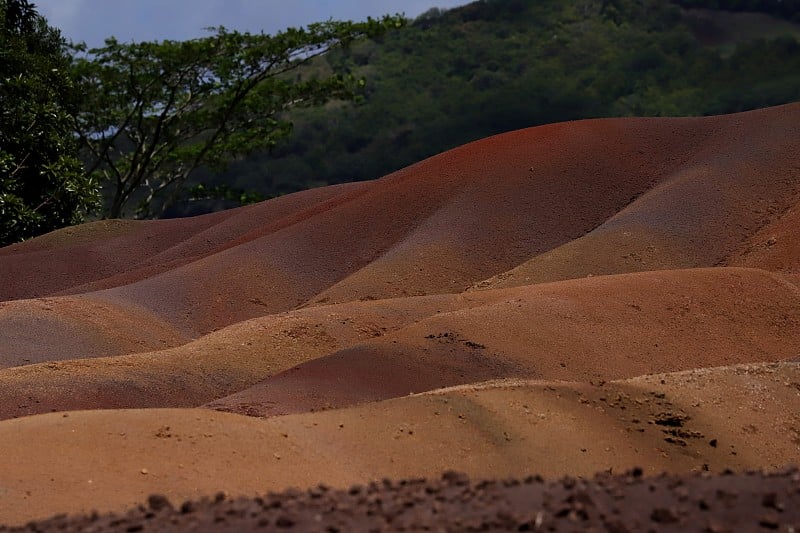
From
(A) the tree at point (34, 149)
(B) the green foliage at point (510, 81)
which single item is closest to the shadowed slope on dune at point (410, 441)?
(A) the tree at point (34, 149)

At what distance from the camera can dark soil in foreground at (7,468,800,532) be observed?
3889 mm

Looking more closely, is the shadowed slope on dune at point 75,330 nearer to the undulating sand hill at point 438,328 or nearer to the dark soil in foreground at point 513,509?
the undulating sand hill at point 438,328

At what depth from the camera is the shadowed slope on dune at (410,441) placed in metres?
5.73

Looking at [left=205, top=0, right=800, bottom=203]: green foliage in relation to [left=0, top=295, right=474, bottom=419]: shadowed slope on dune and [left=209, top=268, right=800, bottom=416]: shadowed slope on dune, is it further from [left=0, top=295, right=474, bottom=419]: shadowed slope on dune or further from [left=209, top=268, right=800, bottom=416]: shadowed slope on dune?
[left=0, top=295, right=474, bottom=419]: shadowed slope on dune

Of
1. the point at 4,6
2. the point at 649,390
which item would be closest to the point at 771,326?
the point at 649,390

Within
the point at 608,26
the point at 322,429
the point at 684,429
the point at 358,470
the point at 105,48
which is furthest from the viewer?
the point at 608,26

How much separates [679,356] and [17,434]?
5.99 m

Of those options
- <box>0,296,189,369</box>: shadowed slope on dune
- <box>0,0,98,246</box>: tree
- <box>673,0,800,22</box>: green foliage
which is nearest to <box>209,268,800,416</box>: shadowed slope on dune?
<box>0,296,189,369</box>: shadowed slope on dune

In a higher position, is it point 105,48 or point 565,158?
point 105,48

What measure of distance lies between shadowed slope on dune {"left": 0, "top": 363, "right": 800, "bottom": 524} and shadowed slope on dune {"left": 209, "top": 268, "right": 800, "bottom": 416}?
4.07ft

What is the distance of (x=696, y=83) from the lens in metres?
59.8

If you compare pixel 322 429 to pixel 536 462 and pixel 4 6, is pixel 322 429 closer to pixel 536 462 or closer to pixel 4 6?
pixel 536 462

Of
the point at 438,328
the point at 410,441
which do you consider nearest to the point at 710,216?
the point at 438,328

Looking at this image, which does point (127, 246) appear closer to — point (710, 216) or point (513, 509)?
point (710, 216)
